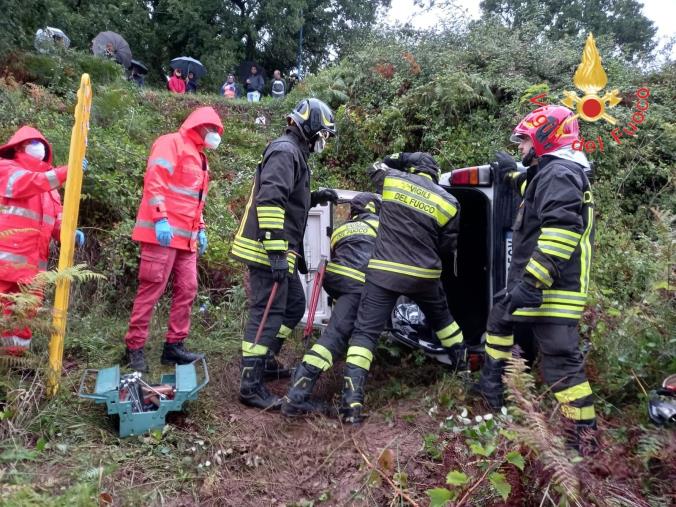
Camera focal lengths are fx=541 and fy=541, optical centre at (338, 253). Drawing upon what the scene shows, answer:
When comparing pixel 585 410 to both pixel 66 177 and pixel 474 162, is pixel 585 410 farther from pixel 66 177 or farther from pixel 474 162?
pixel 474 162

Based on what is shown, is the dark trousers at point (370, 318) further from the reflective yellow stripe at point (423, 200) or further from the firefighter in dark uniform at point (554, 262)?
the firefighter in dark uniform at point (554, 262)

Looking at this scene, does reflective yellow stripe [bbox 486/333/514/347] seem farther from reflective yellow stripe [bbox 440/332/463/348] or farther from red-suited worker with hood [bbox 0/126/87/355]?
red-suited worker with hood [bbox 0/126/87/355]

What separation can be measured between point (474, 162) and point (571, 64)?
2.82m

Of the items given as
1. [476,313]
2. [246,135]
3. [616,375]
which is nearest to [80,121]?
[476,313]

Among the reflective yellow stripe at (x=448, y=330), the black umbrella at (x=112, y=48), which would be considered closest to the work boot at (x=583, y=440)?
the reflective yellow stripe at (x=448, y=330)

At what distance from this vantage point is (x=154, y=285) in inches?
165

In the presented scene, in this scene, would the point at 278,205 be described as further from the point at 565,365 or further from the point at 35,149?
the point at 565,365

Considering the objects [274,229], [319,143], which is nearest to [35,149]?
[274,229]

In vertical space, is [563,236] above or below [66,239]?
above

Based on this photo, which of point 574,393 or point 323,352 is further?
point 323,352

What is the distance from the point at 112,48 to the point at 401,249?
1368cm

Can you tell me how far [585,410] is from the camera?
10.2ft

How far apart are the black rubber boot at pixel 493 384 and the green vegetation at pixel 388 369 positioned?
14 cm

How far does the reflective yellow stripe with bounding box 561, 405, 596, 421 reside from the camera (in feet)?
8.84
